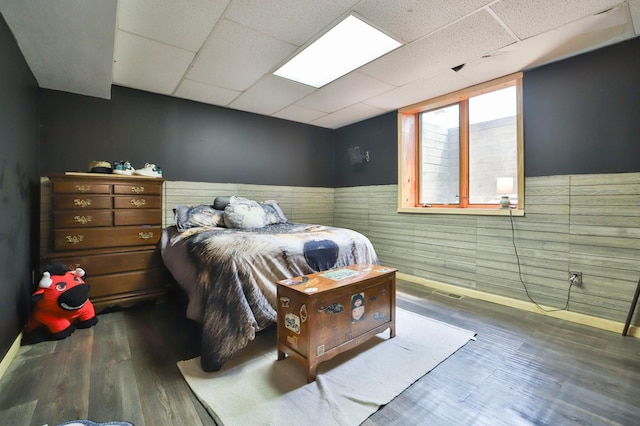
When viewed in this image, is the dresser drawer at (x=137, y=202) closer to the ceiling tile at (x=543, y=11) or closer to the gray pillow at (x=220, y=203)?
the gray pillow at (x=220, y=203)

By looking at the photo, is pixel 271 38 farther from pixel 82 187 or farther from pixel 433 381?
pixel 433 381

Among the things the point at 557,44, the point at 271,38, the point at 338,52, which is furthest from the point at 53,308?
the point at 557,44

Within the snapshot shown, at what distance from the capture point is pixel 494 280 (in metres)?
2.97

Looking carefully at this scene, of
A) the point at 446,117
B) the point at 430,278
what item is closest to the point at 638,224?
the point at 430,278

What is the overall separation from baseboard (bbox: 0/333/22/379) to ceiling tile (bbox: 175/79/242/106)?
2.55m

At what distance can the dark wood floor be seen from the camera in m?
1.36

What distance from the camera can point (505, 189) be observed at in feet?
9.27

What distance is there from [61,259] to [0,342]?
0.96 metres

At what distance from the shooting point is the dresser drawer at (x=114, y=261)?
251 centimetres

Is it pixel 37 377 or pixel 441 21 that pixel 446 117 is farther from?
pixel 37 377

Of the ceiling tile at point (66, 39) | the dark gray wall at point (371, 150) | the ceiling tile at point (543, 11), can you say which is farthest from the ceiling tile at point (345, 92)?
the ceiling tile at point (66, 39)

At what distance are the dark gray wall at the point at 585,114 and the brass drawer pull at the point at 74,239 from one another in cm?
417

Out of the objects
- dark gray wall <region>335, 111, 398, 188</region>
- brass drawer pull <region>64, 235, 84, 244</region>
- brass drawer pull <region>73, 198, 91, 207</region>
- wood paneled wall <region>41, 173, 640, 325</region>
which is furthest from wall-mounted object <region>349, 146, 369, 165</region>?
brass drawer pull <region>64, 235, 84, 244</region>

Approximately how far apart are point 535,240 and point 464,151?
4.04ft
